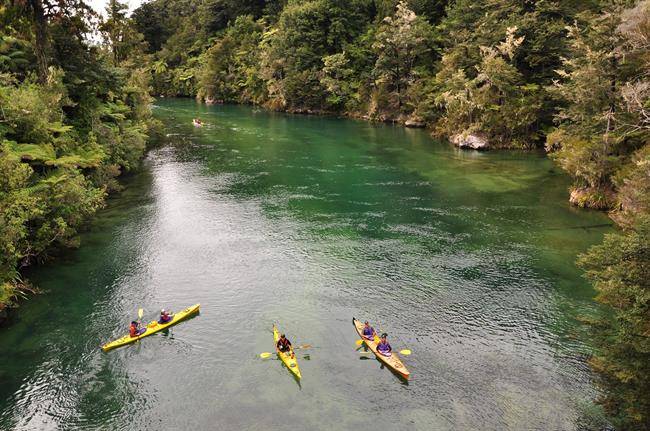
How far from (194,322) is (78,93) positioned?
26933 mm

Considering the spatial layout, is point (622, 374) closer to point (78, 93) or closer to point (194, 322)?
point (194, 322)

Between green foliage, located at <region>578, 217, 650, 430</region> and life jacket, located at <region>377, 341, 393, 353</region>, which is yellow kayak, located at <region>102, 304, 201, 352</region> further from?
green foliage, located at <region>578, 217, 650, 430</region>

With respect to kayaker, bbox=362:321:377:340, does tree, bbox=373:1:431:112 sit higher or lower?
higher

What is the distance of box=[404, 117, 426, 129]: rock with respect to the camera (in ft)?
254

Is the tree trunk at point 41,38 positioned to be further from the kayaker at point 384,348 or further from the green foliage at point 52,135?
the kayaker at point 384,348

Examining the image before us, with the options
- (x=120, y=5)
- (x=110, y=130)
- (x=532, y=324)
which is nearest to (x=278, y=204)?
(x=110, y=130)

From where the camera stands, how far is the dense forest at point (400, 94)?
2105 cm

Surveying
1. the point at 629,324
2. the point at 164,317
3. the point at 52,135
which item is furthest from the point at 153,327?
the point at 629,324

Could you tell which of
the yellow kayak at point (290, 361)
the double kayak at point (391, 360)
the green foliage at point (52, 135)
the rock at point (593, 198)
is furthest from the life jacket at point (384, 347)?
the rock at point (593, 198)

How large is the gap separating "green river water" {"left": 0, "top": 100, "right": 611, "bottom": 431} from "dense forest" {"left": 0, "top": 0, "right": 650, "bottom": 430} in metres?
2.71

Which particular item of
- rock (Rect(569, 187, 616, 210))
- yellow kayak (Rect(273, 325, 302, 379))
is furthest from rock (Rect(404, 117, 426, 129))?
yellow kayak (Rect(273, 325, 302, 379))

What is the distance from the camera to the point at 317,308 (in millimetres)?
24656

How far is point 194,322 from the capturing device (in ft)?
76.9

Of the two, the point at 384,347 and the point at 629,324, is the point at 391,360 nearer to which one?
the point at 384,347
